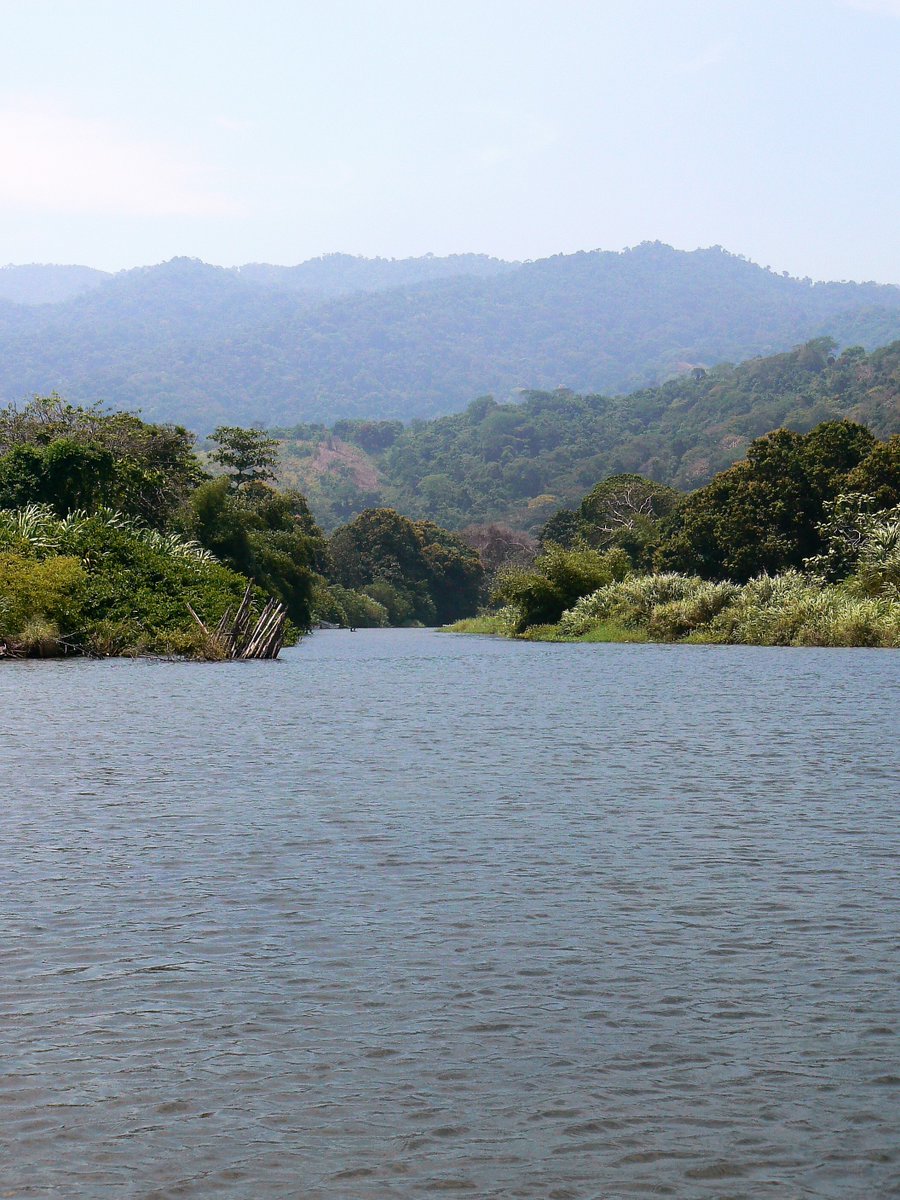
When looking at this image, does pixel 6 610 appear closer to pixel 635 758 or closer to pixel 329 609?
pixel 635 758

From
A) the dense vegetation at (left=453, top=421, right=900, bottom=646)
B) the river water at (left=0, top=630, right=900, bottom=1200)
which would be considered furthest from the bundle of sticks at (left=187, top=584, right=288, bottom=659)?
the river water at (left=0, top=630, right=900, bottom=1200)

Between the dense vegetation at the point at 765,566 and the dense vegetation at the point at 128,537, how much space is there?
1489 cm

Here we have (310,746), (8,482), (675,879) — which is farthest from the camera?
(8,482)

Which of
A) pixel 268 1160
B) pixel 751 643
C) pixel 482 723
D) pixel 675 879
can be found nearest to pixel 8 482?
pixel 751 643

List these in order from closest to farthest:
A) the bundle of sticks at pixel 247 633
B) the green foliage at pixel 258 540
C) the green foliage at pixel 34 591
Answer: the green foliage at pixel 34 591 < the bundle of sticks at pixel 247 633 < the green foliage at pixel 258 540

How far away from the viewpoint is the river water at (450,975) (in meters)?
5.53

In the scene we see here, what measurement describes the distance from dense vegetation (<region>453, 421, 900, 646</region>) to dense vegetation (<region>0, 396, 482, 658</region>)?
14.9m

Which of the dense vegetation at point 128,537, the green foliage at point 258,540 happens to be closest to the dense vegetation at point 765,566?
the green foliage at point 258,540

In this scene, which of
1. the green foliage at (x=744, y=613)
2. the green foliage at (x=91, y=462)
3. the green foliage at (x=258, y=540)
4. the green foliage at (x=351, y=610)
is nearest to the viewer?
the green foliage at (x=744, y=613)

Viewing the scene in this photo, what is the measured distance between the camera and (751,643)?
56.4 metres

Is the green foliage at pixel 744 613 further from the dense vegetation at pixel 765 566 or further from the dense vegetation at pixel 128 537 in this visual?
the dense vegetation at pixel 128 537

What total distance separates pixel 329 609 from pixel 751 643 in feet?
211

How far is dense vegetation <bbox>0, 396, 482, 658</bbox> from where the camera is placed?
44562mm

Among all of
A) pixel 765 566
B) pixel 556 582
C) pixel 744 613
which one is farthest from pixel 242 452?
pixel 744 613
